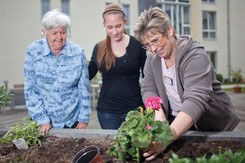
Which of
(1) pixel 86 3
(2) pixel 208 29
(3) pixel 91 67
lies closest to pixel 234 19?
(2) pixel 208 29

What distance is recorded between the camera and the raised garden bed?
1387 mm

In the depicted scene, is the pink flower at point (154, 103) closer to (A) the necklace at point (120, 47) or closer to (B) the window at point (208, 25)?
(A) the necklace at point (120, 47)

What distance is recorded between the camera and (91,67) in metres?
2.14

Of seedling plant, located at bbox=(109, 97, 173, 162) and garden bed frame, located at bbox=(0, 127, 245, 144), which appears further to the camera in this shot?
garden bed frame, located at bbox=(0, 127, 245, 144)

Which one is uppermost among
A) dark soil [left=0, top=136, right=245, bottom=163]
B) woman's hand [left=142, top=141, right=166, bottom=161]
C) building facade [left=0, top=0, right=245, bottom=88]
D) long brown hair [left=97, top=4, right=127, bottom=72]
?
building facade [left=0, top=0, right=245, bottom=88]

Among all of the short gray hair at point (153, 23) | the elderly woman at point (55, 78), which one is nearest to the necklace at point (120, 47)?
the elderly woman at point (55, 78)

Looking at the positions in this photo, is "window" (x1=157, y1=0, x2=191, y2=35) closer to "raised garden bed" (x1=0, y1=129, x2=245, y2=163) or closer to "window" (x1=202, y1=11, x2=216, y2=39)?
"window" (x1=202, y1=11, x2=216, y2=39)

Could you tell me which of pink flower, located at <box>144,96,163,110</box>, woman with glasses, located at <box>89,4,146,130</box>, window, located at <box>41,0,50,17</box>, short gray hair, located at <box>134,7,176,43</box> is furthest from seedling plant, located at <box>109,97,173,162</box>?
window, located at <box>41,0,50,17</box>

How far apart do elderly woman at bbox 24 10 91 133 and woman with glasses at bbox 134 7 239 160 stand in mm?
593

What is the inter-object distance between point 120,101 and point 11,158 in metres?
0.99

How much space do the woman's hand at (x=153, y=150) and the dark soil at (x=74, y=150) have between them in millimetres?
53

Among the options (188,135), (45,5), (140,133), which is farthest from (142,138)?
(45,5)

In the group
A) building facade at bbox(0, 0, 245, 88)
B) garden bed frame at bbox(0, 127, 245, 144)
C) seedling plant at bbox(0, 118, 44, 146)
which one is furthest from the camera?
building facade at bbox(0, 0, 245, 88)

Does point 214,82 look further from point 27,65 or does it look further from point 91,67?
point 27,65
